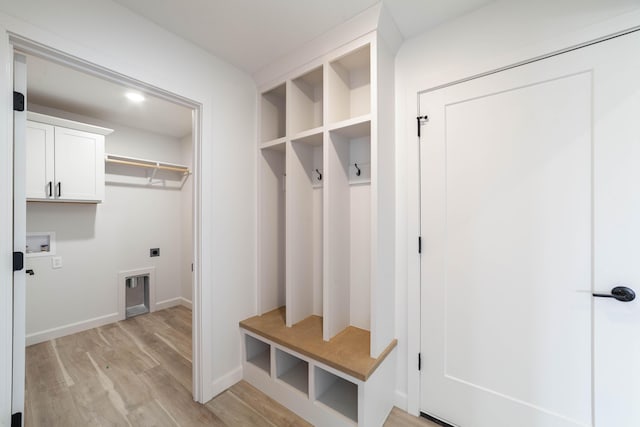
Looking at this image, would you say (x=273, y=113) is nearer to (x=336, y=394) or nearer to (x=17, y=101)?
(x=17, y=101)

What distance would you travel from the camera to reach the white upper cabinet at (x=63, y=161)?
8.13 feet

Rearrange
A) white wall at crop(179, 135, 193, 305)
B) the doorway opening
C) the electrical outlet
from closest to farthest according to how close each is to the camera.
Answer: the doorway opening → the electrical outlet → white wall at crop(179, 135, 193, 305)

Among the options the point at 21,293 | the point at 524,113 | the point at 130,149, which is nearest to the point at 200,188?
the point at 21,293

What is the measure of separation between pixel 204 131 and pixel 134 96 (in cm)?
143

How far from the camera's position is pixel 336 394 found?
5.51 ft

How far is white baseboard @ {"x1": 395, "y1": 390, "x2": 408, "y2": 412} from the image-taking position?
1684mm

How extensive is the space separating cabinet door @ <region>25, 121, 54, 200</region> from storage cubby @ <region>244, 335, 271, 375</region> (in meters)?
2.56

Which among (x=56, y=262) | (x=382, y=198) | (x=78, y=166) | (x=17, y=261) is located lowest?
(x=56, y=262)

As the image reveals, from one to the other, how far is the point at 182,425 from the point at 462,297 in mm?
1925

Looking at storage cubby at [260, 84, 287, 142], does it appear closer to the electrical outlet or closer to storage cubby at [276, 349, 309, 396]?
storage cubby at [276, 349, 309, 396]

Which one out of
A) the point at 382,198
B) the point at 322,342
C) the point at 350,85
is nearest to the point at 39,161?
the point at 350,85

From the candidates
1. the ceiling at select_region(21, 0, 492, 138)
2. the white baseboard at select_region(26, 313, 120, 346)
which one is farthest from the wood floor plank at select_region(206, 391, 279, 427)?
the ceiling at select_region(21, 0, 492, 138)

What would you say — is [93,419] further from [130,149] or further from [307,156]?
[130,149]

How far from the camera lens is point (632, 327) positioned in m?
1.11
